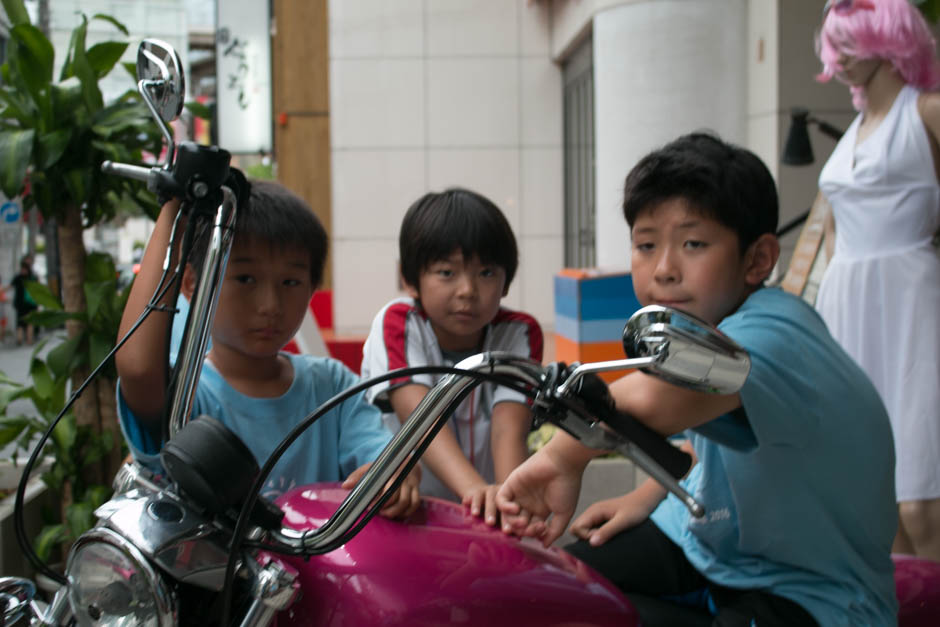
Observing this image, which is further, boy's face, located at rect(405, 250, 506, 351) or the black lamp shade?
the black lamp shade

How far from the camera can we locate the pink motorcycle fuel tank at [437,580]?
1026 mm

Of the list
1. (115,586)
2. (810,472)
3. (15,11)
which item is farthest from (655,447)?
(15,11)

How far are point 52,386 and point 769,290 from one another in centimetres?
268

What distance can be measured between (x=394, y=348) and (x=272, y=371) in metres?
0.33

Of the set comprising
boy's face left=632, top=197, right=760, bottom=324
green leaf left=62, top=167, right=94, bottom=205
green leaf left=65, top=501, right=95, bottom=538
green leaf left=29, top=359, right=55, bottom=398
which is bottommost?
green leaf left=65, top=501, right=95, bottom=538

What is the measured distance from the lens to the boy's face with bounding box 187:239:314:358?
1645 millimetres

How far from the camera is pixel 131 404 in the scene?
1.43m

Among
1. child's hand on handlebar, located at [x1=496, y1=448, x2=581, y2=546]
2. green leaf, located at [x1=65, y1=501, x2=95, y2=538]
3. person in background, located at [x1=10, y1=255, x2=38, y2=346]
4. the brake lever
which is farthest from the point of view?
person in background, located at [x1=10, y1=255, x2=38, y2=346]

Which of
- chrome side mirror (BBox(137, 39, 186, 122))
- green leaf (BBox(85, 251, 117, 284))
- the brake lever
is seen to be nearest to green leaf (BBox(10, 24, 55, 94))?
green leaf (BBox(85, 251, 117, 284))

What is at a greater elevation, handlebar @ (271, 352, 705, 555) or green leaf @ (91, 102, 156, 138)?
green leaf @ (91, 102, 156, 138)

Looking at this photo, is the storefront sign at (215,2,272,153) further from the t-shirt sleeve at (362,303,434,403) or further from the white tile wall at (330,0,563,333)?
the t-shirt sleeve at (362,303,434,403)

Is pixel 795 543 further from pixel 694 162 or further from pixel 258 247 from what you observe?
pixel 258 247

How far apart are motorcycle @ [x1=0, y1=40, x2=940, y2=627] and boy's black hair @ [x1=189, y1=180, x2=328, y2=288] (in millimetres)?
469

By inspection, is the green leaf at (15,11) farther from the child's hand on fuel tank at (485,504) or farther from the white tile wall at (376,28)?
the white tile wall at (376,28)
